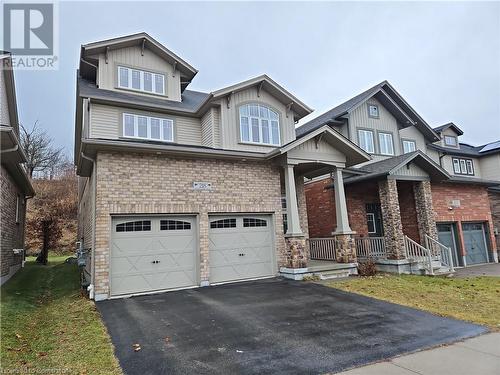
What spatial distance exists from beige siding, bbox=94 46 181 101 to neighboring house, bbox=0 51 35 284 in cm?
348

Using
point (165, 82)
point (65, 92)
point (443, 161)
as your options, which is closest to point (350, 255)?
point (165, 82)

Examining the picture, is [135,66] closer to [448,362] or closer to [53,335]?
[53,335]

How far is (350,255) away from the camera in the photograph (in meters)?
12.6

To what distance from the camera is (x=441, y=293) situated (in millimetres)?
9445

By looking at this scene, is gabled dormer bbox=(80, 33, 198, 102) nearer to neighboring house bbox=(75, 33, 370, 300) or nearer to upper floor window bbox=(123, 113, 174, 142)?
neighboring house bbox=(75, 33, 370, 300)

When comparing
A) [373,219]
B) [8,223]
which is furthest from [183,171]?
[373,219]

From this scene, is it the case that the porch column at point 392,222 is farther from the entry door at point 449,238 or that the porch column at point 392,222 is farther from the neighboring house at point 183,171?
the entry door at point 449,238

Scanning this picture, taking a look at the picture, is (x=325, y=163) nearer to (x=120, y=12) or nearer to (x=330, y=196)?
(x=330, y=196)

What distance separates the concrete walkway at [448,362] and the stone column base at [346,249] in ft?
23.9

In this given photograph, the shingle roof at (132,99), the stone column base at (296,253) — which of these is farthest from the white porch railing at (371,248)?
the shingle roof at (132,99)

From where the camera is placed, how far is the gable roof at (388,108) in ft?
58.7

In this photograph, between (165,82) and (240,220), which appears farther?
(165,82)

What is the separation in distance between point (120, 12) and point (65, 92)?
1903 cm

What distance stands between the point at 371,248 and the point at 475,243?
765 centimetres
